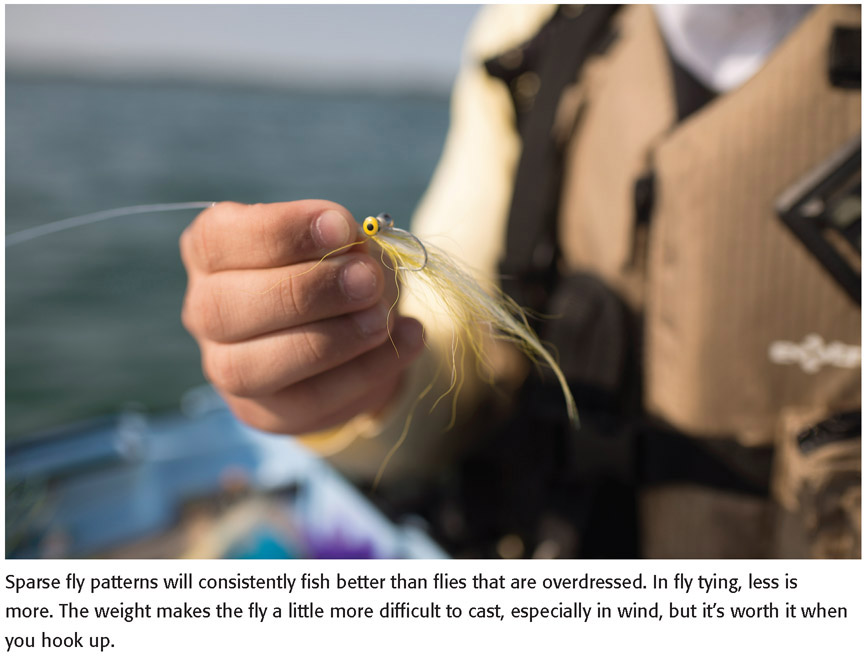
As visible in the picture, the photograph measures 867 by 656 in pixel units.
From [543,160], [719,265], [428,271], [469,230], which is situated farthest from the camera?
[469,230]

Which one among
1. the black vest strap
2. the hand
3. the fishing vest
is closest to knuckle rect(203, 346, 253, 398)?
the hand

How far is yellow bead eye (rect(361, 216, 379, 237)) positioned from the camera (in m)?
0.64

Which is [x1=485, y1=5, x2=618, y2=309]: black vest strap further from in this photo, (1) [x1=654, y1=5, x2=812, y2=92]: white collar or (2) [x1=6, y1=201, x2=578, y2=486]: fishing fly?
(2) [x1=6, y1=201, x2=578, y2=486]: fishing fly

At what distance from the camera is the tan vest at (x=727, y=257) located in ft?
2.87

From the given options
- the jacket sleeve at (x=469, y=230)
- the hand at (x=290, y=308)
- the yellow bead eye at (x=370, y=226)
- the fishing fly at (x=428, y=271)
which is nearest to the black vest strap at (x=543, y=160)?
the jacket sleeve at (x=469, y=230)

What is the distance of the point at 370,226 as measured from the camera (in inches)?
25.3

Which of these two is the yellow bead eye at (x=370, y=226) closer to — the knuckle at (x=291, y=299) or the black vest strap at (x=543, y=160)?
the knuckle at (x=291, y=299)

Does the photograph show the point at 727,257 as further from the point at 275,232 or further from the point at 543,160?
the point at 275,232

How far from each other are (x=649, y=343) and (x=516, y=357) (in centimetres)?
35

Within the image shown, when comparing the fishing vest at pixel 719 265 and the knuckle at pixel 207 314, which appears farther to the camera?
the fishing vest at pixel 719 265

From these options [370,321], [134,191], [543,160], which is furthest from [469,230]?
[134,191]

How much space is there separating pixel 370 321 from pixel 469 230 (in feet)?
2.29
